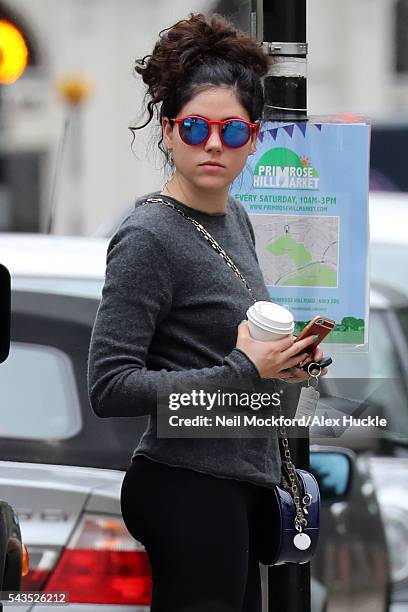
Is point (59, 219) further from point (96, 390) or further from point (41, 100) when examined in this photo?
Answer: point (96, 390)

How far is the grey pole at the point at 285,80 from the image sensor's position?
117 inches

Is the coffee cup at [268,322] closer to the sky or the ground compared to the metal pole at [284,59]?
closer to the ground

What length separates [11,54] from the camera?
3336mm

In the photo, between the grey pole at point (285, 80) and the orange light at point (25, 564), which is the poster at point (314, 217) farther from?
the orange light at point (25, 564)

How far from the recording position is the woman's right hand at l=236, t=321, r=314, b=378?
2418 mm

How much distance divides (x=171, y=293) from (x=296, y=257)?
0.58 metres

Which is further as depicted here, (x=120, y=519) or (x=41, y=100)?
(x=41, y=100)

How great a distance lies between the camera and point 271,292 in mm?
2939

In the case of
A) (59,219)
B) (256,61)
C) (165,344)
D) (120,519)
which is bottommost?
(59,219)

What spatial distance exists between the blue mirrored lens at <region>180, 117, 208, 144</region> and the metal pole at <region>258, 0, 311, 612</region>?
47 cm

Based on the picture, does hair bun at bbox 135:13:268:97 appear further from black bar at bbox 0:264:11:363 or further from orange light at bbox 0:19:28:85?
orange light at bbox 0:19:28:85

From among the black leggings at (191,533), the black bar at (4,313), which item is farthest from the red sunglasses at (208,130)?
the black leggings at (191,533)

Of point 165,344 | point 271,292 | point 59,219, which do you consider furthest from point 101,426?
point 59,219

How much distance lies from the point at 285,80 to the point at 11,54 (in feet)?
2.36
